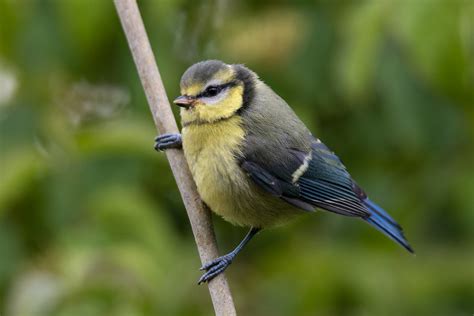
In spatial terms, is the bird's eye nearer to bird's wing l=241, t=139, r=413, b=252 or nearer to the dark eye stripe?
the dark eye stripe

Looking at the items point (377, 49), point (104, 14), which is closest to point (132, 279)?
point (104, 14)

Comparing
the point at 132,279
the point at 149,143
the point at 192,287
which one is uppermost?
the point at 149,143

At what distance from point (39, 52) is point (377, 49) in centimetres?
101

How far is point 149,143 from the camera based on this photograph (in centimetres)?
233

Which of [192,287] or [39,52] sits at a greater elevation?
[39,52]

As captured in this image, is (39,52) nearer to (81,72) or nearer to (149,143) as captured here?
(81,72)

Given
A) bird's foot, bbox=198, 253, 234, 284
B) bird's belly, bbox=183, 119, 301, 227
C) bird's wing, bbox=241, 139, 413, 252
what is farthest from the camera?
bird's wing, bbox=241, 139, 413, 252

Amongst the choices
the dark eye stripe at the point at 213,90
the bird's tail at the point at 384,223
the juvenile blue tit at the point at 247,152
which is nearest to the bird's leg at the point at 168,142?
the juvenile blue tit at the point at 247,152

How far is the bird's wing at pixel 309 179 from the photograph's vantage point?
215 centimetres

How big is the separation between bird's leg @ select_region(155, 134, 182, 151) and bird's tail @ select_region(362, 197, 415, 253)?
56 centimetres

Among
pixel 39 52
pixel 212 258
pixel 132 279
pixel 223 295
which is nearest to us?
pixel 223 295

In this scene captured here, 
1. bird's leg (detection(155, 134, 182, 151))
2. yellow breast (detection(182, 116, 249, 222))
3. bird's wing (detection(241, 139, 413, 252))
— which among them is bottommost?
bird's wing (detection(241, 139, 413, 252))

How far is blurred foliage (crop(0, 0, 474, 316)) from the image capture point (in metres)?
2.10

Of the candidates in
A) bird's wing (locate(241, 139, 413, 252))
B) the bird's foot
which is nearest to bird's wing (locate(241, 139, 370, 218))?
bird's wing (locate(241, 139, 413, 252))
